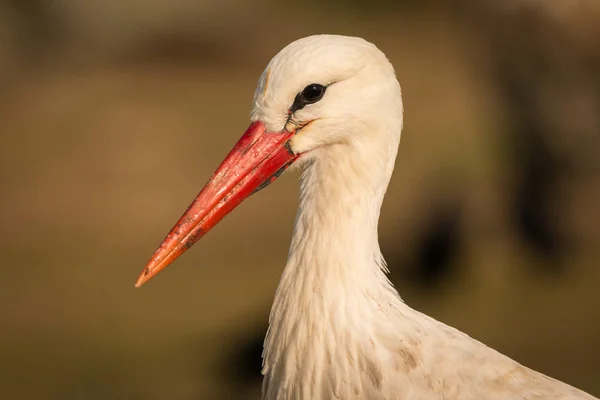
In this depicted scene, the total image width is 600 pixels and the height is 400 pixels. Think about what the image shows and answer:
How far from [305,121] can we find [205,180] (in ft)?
11.0

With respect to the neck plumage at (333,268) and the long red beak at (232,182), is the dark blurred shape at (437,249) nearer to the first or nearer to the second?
the neck plumage at (333,268)

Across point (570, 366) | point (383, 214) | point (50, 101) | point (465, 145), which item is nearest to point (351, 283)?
point (570, 366)

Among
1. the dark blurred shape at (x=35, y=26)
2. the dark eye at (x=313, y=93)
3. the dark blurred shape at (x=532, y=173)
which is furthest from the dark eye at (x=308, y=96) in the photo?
the dark blurred shape at (x=35, y=26)

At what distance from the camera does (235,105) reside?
5.58 metres

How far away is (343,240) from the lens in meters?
1.59

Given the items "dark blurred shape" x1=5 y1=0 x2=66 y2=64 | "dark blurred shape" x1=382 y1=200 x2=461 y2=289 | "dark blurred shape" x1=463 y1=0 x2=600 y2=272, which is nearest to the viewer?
"dark blurred shape" x1=382 y1=200 x2=461 y2=289

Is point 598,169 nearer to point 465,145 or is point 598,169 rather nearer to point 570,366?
point 465,145

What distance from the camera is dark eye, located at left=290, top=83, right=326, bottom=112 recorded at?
60.1 inches

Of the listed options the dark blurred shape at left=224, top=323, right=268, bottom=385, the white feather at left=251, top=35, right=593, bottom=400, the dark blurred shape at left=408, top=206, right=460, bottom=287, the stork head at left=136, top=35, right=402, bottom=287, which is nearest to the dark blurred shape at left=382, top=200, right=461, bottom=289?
the dark blurred shape at left=408, top=206, right=460, bottom=287

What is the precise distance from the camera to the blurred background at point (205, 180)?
384 cm

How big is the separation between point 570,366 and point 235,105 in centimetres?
305

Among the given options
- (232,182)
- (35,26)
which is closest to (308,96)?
(232,182)

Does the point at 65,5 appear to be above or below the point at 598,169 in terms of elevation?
above

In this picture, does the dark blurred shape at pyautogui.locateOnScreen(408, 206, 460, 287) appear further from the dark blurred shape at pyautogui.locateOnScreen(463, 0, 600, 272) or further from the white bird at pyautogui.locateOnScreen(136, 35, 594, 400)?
the white bird at pyautogui.locateOnScreen(136, 35, 594, 400)
